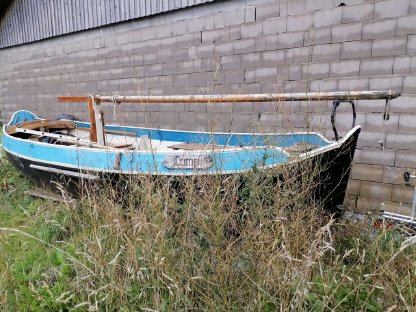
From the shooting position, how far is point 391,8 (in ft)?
12.7

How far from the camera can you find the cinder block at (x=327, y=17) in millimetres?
4266

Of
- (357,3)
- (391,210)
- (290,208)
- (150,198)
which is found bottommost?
(391,210)

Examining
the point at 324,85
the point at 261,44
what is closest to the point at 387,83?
the point at 324,85

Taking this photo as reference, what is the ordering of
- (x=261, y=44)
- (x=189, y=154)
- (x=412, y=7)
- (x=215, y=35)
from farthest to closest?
(x=215, y=35)
(x=261, y=44)
(x=412, y=7)
(x=189, y=154)

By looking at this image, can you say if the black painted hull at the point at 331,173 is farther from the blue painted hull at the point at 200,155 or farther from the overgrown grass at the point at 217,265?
the overgrown grass at the point at 217,265

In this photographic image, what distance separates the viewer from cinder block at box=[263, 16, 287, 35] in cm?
479

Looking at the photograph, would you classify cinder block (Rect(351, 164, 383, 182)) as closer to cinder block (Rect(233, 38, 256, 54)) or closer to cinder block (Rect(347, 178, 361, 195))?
cinder block (Rect(347, 178, 361, 195))

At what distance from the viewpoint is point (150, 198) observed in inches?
89.0

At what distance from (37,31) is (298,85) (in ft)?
26.9

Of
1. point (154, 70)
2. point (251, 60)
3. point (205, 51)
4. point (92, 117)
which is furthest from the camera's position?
point (154, 70)

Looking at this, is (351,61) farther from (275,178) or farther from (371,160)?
(275,178)

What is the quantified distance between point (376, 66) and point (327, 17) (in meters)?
0.92

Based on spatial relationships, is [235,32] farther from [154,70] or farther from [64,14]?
[64,14]

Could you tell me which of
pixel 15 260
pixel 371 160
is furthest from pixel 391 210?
pixel 15 260
